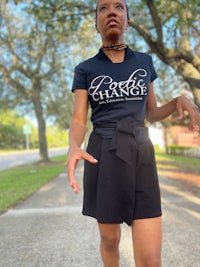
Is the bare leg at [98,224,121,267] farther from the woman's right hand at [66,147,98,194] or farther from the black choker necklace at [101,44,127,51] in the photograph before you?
the black choker necklace at [101,44,127,51]

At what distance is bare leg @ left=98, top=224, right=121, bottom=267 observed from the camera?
96.4 inches

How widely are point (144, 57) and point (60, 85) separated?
2465 cm

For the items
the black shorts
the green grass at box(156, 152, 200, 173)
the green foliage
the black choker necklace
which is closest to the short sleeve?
the black choker necklace

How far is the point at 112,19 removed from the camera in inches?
98.0

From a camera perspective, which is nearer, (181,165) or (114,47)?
(114,47)

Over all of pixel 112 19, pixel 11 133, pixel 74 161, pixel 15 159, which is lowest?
pixel 15 159

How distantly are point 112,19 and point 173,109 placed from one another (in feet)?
2.17

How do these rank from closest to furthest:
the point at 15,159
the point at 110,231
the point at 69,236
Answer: the point at 110,231 → the point at 69,236 → the point at 15,159

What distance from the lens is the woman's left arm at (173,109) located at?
235 centimetres

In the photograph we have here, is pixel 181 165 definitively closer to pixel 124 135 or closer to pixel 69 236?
pixel 69 236

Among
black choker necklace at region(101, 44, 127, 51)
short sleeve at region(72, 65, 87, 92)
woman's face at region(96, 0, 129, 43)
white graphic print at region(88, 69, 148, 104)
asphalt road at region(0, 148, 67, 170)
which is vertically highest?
woman's face at region(96, 0, 129, 43)

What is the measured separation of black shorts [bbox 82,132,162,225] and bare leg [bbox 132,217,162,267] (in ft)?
0.13

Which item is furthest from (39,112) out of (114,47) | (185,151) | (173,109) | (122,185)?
(122,185)

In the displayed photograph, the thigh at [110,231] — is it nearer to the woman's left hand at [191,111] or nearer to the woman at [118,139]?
the woman at [118,139]
